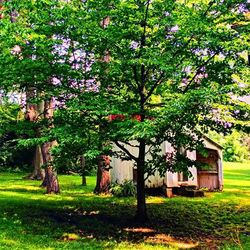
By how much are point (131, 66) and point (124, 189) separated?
26.2ft

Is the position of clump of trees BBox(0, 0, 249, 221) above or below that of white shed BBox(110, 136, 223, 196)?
above

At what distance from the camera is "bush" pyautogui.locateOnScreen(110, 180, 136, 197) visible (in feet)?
53.3

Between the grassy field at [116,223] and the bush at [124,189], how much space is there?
2.70ft

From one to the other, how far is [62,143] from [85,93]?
1.63 metres

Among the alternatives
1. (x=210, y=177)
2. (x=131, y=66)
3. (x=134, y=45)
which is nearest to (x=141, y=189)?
(x=131, y=66)

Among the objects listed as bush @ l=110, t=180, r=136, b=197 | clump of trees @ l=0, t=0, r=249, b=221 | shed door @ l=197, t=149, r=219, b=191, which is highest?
clump of trees @ l=0, t=0, r=249, b=221

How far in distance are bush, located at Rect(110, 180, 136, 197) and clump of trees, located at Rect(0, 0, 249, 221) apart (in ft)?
18.9

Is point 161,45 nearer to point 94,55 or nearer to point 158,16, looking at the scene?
point 158,16

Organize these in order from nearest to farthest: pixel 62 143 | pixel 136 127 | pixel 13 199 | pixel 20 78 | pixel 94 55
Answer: pixel 136 127 → pixel 62 143 → pixel 20 78 → pixel 94 55 → pixel 13 199

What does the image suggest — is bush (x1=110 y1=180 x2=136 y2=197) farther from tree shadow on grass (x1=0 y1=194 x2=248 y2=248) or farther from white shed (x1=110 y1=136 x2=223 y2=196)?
tree shadow on grass (x1=0 y1=194 x2=248 y2=248)

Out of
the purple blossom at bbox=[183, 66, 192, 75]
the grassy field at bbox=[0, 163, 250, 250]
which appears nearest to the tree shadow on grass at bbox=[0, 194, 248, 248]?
the grassy field at bbox=[0, 163, 250, 250]

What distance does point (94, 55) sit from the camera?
10.3m

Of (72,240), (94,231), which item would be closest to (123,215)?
(94,231)

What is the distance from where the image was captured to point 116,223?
34.2 feet
